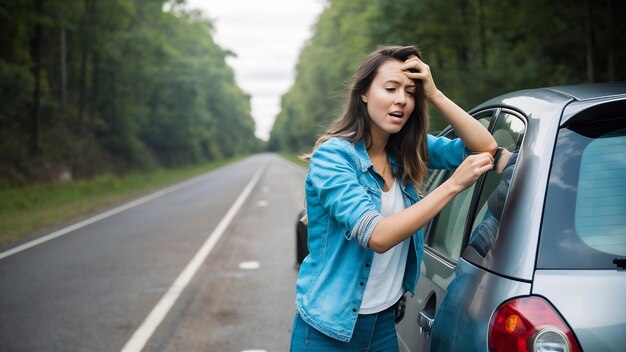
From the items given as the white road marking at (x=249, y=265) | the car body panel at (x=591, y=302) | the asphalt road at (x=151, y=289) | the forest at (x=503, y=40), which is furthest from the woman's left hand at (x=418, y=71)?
the forest at (x=503, y=40)

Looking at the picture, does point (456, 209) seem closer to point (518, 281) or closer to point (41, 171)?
point (518, 281)

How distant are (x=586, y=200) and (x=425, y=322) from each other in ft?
2.83

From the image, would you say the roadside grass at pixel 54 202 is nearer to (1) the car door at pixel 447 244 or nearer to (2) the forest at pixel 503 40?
(2) the forest at pixel 503 40

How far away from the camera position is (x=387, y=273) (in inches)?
90.5

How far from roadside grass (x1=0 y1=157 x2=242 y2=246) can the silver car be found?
11716mm

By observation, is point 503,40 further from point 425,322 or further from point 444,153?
point 425,322

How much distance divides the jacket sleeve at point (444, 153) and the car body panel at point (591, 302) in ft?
2.69

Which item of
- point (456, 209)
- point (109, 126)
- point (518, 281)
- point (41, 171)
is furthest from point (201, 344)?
point (109, 126)

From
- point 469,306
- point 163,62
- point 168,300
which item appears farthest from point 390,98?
point 163,62

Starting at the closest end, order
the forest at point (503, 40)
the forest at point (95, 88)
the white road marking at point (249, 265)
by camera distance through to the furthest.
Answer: the white road marking at point (249, 265), the forest at point (503, 40), the forest at point (95, 88)

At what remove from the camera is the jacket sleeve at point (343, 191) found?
196 centimetres

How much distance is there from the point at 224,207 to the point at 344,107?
1629 cm

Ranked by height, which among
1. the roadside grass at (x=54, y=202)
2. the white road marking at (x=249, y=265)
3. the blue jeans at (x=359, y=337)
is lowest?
the white road marking at (x=249, y=265)

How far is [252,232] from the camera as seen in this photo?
13008 mm
